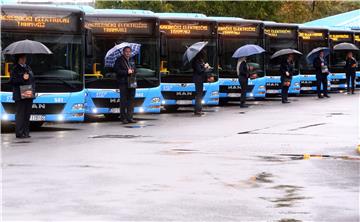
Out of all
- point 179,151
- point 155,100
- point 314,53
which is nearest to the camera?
point 179,151

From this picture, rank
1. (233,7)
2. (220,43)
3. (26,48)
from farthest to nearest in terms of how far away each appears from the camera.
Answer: (233,7) → (220,43) → (26,48)

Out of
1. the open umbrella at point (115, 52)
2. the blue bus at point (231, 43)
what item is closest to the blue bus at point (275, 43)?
the blue bus at point (231, 43)

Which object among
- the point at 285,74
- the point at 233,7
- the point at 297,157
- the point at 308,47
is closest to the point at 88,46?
the point at 297,157

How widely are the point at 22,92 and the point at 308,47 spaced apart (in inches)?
822

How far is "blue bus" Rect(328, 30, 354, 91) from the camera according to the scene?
37.7 metres

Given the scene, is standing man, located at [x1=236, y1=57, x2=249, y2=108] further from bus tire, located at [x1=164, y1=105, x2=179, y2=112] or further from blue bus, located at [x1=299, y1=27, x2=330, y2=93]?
blue bus, located at [x1=299, y1=27, x2=330, y2=93]

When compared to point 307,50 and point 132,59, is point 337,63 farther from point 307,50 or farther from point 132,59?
point 132,59

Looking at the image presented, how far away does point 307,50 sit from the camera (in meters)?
35.2

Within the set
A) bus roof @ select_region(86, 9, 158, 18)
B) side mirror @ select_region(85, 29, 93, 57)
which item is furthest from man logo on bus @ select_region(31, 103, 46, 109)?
bus roof @ select_region(86, 9, 158, 18)

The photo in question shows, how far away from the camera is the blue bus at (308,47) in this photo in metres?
34.9

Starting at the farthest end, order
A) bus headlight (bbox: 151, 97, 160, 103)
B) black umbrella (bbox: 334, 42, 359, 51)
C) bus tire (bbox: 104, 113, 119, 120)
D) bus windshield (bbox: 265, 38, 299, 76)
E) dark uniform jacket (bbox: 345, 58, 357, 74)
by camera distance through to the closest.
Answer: black umbrella (bbox: 334, 42, 359, 51)
dark uniform jacket (bbox: 345, 58, 357, 74)
bus windshield (bbox: 265, 38, 299, 76)
bus tire (bbox: 104, 113, 119, 120)
bus headlight (bbox: 151, 97, 160, 103)

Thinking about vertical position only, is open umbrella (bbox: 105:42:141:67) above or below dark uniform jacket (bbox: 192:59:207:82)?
above

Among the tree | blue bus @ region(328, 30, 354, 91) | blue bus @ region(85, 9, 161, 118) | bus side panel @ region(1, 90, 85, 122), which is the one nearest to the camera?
bus side panel @ region(1, 90, 85, 122)

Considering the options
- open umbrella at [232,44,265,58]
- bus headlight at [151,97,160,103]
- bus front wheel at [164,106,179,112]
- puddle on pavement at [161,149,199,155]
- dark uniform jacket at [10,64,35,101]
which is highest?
open umbrella at [232,44,265,58]
